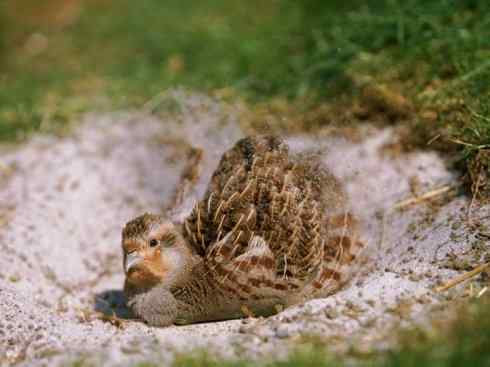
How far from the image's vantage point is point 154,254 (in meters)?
3.92

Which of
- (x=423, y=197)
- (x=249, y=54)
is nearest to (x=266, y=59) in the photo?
(x=249, y=54)

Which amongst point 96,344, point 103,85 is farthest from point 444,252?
point 103,85

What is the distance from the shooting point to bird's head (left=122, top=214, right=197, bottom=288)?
3859mm

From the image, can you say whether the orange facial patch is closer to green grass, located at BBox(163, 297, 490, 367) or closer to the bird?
the bird

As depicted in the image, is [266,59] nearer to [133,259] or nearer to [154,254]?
[154,254]

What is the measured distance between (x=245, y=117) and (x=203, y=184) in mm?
1131

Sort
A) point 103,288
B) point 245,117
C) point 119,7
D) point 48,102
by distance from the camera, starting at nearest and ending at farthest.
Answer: point 103,288 < point 245,117 < point 48,102 < point 119,7

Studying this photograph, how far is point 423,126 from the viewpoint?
4887 millimetres

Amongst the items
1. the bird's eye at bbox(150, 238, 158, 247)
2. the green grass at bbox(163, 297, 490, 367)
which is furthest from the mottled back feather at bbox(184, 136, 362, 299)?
the green grass at bbox(163, 297, 490, 367)

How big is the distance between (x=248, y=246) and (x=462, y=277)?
115 cm

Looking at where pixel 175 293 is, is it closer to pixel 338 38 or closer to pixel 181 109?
pixel 181 109

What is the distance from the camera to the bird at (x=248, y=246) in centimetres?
366

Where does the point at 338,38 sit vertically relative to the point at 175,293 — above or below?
above

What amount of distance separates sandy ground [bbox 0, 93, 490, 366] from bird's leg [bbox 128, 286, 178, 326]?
12cm
